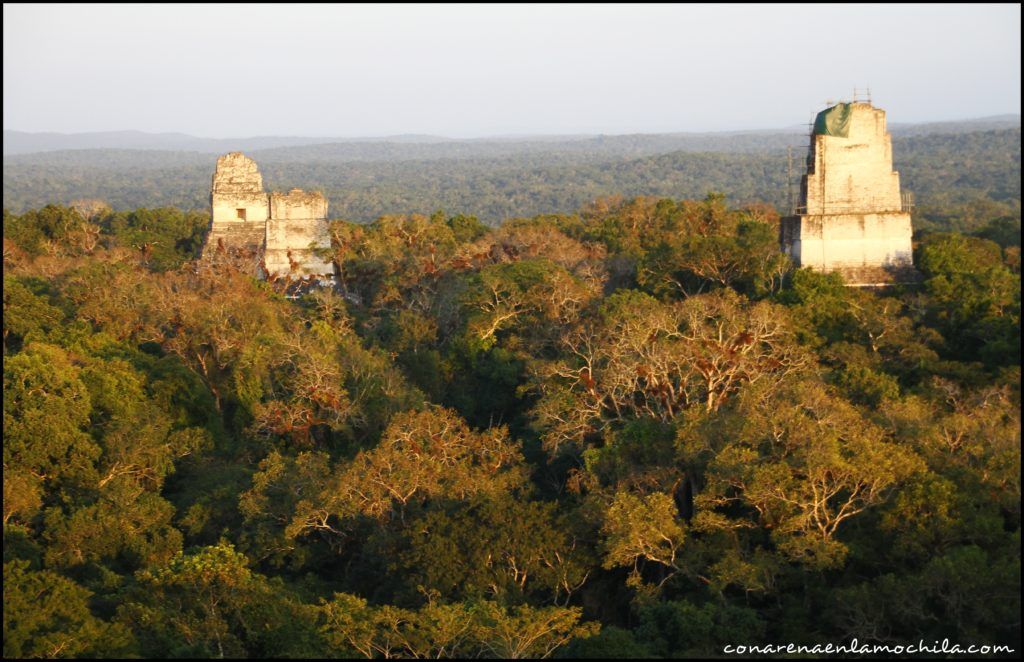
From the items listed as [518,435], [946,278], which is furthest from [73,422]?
[946,278]

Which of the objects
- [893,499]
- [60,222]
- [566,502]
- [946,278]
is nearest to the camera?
[893,499]

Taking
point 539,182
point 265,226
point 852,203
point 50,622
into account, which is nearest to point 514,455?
point 50,622

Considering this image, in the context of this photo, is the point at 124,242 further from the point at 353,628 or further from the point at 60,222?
the point at 353,628

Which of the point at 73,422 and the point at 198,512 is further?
the point at 73,422

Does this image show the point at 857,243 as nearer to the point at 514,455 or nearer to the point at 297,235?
the point at 514,455

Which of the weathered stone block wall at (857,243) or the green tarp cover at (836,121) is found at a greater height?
the green tarp cover at (836,121)

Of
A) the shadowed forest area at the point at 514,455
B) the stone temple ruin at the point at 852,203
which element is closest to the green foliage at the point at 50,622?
the shadowed forest area at the point at 514,455

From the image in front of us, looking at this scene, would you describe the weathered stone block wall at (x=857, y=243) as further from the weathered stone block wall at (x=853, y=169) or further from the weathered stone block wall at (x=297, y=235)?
the weathered stone block wall at (x=297, y=235)
